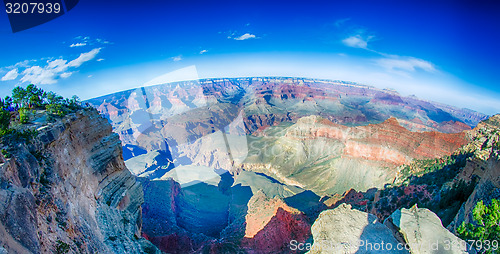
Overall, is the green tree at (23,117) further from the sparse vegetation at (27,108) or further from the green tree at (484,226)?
the green tree at (484,226)

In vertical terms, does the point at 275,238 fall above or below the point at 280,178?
above

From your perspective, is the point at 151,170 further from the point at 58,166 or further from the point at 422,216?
the point at 422,216

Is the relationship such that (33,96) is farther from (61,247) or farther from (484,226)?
(484,226)

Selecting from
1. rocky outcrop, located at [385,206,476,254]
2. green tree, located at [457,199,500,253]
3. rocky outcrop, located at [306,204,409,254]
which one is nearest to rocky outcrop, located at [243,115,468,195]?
→ green tree, located at [457,199,500,253]

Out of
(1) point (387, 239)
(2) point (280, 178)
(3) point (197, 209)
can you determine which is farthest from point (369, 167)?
(1) point (387, 239)

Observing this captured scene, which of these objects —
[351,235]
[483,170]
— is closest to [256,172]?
[483,170]

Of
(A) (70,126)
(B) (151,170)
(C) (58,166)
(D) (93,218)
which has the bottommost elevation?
(B) (151,170)

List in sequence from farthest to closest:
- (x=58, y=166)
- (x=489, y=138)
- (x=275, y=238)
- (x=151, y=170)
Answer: (x=151, y=170), (x=489, y=138), (x=275, y=238), (x=58, y=166)
